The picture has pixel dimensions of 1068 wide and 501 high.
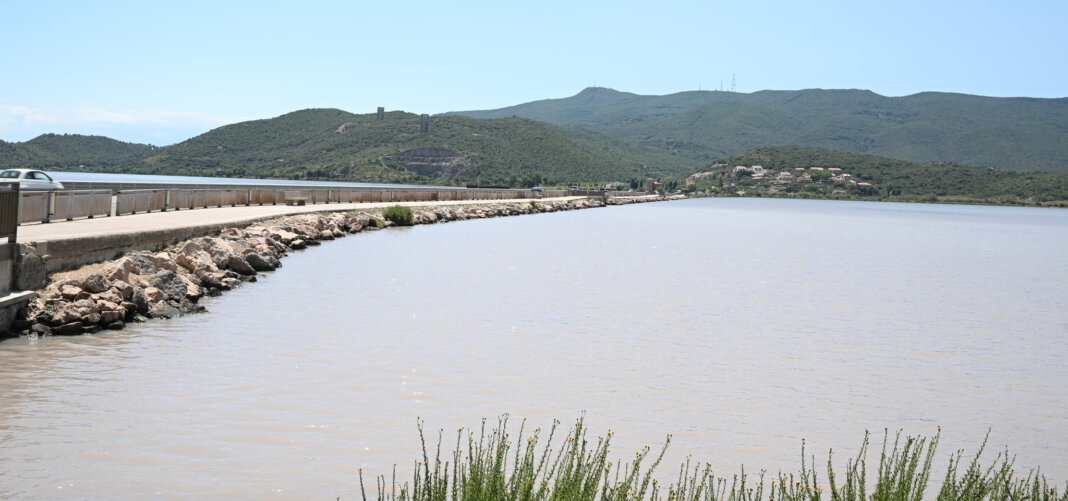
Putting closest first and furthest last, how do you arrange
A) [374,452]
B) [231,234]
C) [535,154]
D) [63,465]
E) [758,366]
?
[63,465], [374,452], [758,366], [231,234], [535,154]

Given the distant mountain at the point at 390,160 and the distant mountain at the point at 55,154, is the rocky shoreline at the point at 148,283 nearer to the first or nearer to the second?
the distant mountain at the point at 390,160

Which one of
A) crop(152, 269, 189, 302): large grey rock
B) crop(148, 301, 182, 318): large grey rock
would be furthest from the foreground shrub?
crop(148, 301, 182, 318): large grey rock

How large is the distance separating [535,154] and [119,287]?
177m

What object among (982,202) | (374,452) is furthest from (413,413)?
(982,202)

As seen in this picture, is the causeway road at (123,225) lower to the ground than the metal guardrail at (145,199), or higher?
lower

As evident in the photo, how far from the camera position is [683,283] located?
28.2m

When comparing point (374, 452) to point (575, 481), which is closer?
point (575, 481)

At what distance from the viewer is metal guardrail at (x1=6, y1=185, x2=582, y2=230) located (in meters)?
20.3

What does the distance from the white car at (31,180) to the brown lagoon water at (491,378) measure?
9.99m

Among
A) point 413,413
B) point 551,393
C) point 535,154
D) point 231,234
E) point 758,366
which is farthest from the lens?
point 535,154

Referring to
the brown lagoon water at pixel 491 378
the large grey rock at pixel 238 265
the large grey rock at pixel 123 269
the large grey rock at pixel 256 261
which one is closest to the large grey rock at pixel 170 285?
the large grey rock at pixel 123 269

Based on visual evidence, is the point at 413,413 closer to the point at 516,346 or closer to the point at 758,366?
the point at 516,346

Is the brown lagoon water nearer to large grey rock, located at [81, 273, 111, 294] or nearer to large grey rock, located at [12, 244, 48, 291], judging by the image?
large grey rock, located at [81, 273, 111, 294]

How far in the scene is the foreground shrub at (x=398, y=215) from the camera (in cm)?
4934
